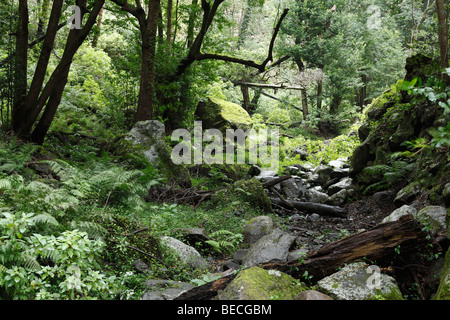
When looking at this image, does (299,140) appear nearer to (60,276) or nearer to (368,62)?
(368,62)

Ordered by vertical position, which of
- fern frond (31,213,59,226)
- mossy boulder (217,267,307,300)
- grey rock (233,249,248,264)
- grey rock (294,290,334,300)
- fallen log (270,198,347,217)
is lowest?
grey rock (233,249,248,264)

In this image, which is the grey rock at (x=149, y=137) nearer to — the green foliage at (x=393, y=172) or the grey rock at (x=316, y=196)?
the grey rock at (x=316, y=196)

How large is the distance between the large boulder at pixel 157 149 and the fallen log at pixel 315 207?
2290mm

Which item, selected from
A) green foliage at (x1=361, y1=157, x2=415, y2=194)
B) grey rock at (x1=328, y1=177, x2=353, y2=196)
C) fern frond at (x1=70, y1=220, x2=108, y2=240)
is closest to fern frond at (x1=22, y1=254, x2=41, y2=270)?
fern frond at (x1=70, y1=220, x2=108, y2=240)

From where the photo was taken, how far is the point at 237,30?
26.5 metres

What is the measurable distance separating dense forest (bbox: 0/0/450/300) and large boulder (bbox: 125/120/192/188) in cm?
3

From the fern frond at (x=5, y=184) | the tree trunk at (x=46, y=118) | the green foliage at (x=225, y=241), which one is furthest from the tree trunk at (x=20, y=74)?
the green foliage at (x=225, y=241)

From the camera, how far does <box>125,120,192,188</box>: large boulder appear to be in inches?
320

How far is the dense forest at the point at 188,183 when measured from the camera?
2801 millimetres

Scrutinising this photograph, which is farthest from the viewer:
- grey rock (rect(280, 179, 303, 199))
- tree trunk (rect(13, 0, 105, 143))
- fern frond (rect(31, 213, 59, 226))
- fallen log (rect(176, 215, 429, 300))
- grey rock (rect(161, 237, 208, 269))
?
grey rock (rect(280, 179, 303, 199))

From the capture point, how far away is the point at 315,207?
7742mm

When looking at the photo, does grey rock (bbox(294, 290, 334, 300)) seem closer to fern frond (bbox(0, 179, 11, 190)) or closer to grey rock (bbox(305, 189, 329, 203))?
fern frond (bbox(0, 179, 11, 190))

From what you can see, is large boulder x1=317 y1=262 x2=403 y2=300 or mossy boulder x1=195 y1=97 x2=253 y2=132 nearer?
large boulder x1=317 y1=262 x2=403 y2=300
